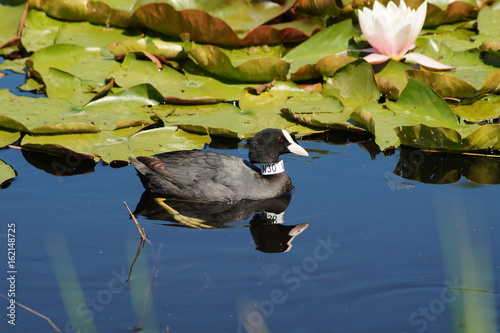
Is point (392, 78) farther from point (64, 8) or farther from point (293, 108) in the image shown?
point (64, 8)

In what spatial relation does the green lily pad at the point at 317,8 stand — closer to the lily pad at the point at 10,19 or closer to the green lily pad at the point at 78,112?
the green lily pad at the point at 78,112

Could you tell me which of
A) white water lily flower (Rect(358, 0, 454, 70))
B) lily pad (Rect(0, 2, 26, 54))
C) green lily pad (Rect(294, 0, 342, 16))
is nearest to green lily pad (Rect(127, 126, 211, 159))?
white water lily flower (Rect(358, 0, 454, 70))

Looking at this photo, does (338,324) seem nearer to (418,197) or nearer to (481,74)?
(418,197)

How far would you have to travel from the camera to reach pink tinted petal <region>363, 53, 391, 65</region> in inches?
301

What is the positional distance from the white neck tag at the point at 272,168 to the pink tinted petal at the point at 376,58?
76.9 inches

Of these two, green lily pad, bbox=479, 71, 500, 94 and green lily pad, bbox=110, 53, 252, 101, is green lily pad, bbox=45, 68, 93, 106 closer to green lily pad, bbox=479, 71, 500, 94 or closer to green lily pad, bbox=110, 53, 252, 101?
green lily pad, bbox=110, 53, 252, 101

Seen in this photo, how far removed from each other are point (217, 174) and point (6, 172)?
1950 mm

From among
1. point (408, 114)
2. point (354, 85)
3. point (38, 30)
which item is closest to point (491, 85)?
point (408, 114)

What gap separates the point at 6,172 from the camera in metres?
6.25

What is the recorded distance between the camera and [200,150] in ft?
21.5

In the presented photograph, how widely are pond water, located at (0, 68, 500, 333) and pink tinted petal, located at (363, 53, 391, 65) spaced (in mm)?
1316

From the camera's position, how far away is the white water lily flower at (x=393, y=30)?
7426mm

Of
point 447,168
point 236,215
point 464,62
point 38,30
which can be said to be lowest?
point 38,30

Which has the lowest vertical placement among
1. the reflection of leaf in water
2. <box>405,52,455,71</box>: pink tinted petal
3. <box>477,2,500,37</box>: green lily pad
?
the reflection of leaf in water
